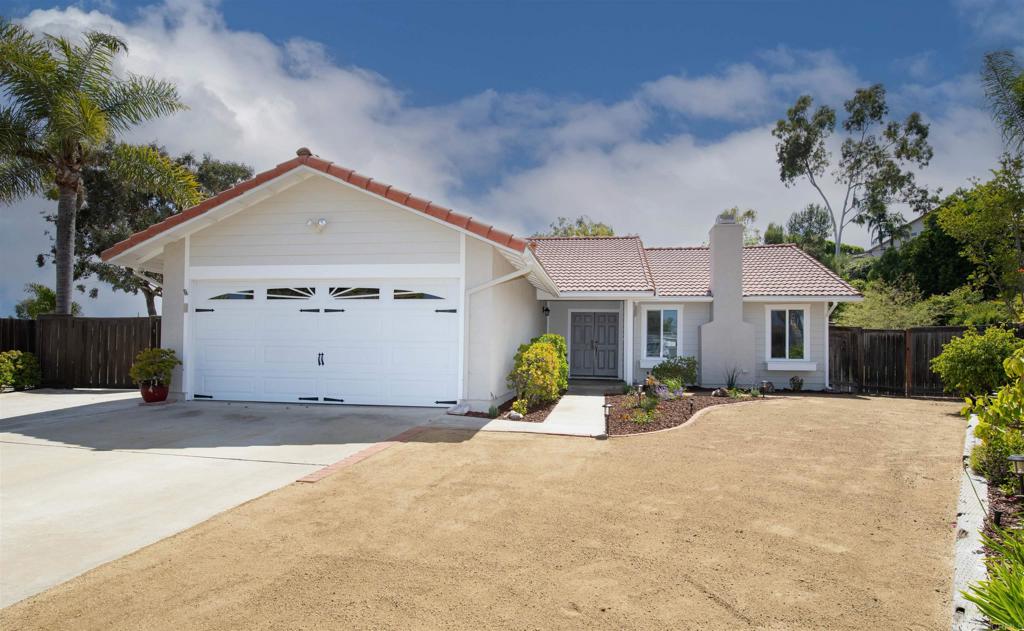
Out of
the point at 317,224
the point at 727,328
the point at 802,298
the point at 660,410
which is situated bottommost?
the point at 660,410

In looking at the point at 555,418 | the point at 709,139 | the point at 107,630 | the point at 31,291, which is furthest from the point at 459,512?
the point at 31,291

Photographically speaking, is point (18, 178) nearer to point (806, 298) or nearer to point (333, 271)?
point (333, 271)

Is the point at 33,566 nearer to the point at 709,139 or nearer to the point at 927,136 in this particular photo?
the point at 709,139

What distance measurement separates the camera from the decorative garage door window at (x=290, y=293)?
11.0 m

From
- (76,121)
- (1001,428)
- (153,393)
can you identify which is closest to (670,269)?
(1001,428)

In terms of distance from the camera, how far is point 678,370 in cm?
1495

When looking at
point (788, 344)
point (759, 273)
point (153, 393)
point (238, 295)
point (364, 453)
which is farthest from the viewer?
point (759, 273)

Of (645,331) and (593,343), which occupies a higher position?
(645,331)

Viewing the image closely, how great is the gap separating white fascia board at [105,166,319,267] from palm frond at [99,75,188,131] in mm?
7268

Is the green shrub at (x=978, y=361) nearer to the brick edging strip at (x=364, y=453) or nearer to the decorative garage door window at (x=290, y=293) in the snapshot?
the brick edging strip at (x=364, y=453)

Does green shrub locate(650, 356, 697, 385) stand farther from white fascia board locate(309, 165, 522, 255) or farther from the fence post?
white fascia board locate(309, 165, 522, 255)

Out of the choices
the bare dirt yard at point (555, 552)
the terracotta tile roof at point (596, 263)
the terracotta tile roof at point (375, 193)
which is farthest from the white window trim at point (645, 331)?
the bare dirt yard at point (555, 552)

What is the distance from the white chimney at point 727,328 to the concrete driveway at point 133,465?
9.08m

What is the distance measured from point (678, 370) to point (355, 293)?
8597 millimetres
